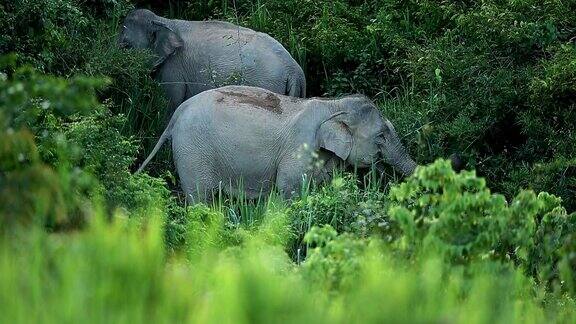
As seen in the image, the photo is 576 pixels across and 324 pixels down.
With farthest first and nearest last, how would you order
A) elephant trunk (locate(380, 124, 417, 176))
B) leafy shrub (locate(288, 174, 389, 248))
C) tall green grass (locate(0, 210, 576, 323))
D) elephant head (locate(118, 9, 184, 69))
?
elephant head (locate(118, 9, 184, 69)) < elephant trunk (locate(380, 124, 417, 176)) < leafy shrub (locate(288, 174, 389, 248)) < tall green grass (locate(0, 210, 576, 323))

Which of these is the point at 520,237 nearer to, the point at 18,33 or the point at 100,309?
the point at 100,309

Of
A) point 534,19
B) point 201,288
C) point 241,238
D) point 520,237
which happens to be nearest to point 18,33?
point 241,238

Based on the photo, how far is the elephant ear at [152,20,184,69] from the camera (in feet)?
41.8

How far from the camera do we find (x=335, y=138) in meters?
10.5

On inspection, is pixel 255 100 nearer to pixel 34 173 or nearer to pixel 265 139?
pixel 265 139

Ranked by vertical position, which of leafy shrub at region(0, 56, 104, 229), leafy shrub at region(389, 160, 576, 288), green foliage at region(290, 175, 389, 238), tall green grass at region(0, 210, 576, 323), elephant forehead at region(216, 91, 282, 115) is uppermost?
tall green grass at region(0, 210, 576, 323)

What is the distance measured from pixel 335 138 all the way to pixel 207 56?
7.97 feet

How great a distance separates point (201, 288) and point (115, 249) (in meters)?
0.40

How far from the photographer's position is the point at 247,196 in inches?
416

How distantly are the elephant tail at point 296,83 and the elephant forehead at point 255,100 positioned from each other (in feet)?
4.82

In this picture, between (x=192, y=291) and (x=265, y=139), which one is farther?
(x=265, y=139)

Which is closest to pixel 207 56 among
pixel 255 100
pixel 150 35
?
pixel 150 35

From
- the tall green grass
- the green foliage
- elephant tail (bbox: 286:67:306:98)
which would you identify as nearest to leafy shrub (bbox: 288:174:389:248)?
the green foliage

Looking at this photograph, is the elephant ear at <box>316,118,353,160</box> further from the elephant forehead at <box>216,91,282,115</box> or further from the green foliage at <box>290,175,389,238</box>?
the green foliage at <box>290,175,389,238</box>
